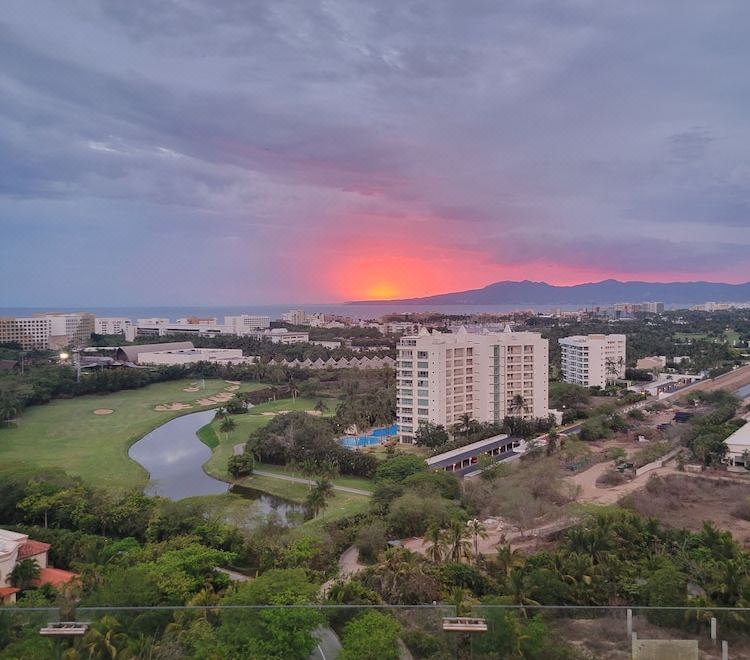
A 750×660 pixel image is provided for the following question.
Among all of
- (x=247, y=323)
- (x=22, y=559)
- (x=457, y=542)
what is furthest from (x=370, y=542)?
(x=247, y=323)

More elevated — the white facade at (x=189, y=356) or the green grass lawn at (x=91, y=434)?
the white facade at (x=189, y=356)

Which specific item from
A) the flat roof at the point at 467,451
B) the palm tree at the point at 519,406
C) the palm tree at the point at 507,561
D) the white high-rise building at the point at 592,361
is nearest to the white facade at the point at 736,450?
the flat roof at the point at 467,451

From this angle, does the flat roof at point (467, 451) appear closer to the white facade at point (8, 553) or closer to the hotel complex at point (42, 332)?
the white facade at point (8, 553)

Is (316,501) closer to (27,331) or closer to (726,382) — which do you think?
(726,382)

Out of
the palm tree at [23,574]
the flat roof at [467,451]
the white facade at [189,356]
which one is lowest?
the flat roof at [467,451]

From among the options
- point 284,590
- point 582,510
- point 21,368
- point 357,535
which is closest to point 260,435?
point 357,535

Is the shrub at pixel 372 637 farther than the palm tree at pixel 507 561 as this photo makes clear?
No

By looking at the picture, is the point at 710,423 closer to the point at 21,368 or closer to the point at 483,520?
the point at 483,520
